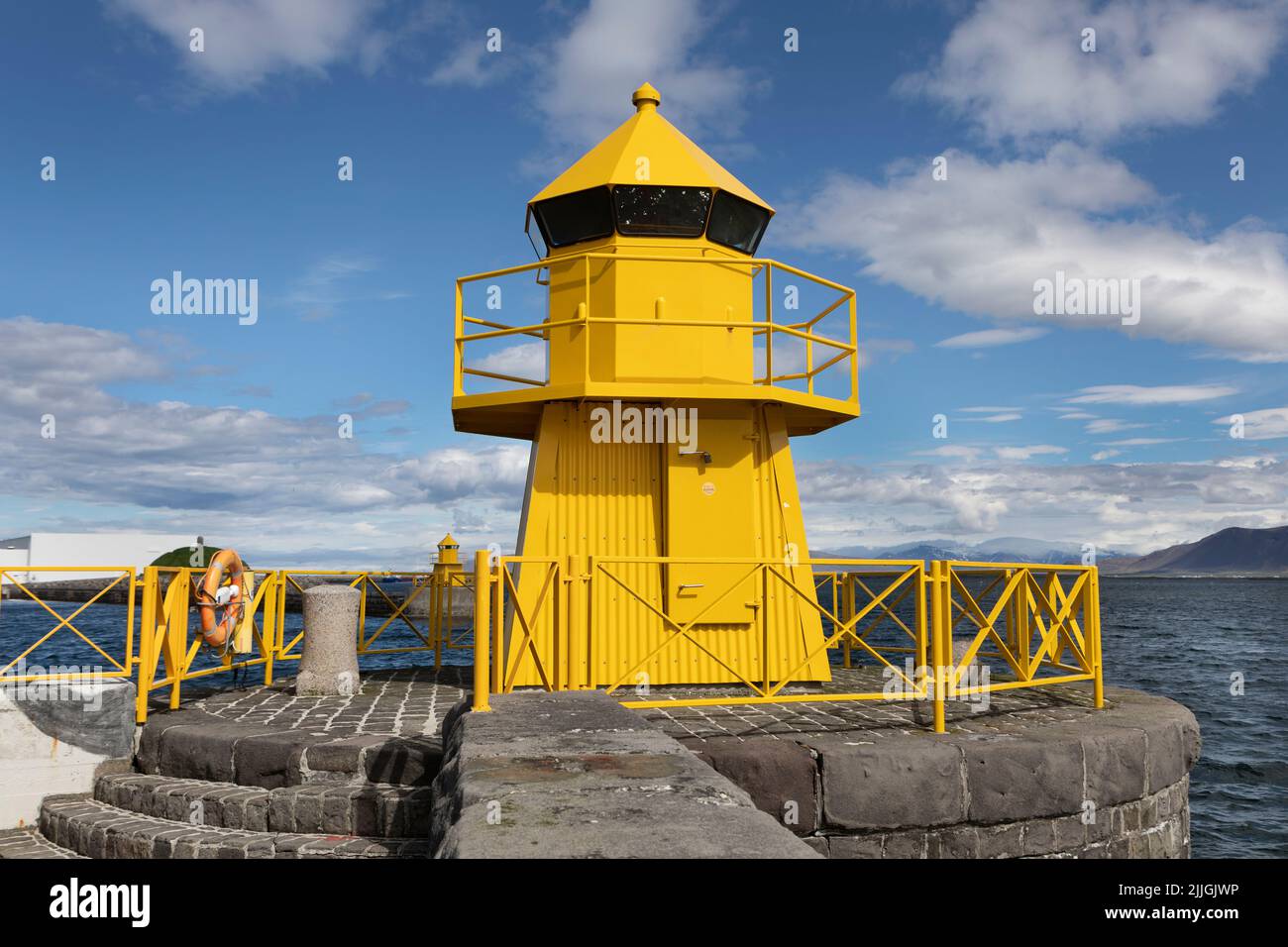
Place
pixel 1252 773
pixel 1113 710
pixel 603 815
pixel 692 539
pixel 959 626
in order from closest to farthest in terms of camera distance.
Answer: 1. pixel 603 815
2. pixel 1113 710
3. pixel 692 539
4. pixel 1252 773
5. pixel 959 626

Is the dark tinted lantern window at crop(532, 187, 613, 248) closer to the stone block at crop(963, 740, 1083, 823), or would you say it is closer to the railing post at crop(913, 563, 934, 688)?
the railing post at crop(913, 563, 934, 688)

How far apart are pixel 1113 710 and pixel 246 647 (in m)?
9.13

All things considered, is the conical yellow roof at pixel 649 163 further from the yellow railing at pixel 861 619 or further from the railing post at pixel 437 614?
the railing post at pixel 437 614

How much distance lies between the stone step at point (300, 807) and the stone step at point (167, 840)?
2.9 inches

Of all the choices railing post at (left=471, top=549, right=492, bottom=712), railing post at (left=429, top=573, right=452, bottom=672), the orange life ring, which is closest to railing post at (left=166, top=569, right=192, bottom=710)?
the orange life ring

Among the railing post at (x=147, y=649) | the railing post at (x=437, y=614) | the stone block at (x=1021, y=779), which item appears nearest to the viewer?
the stone block at (x=1021, y=779)

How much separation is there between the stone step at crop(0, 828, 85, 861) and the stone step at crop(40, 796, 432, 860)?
53mm

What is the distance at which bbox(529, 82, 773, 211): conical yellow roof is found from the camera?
10414mm

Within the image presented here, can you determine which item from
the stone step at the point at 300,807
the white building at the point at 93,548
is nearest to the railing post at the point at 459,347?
the stone step at the point at 300,807

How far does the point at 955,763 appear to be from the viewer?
21.9ft

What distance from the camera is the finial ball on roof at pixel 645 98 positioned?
11680 mm

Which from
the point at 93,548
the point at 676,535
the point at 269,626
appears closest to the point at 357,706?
the point at 269,626
